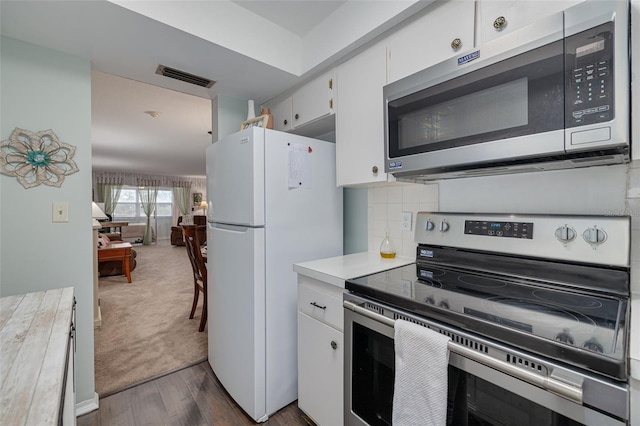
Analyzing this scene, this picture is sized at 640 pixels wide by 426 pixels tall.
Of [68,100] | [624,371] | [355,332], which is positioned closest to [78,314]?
[68,100]

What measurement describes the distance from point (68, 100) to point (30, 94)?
0.51ft

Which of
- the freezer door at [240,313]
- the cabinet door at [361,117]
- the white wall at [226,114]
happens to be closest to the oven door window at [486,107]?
the cabinet door at [361,117]

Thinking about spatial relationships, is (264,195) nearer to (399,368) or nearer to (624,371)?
(399,368)

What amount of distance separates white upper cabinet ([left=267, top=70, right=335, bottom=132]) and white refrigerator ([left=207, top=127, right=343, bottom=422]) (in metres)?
0.25

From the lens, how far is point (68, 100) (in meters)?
1.65

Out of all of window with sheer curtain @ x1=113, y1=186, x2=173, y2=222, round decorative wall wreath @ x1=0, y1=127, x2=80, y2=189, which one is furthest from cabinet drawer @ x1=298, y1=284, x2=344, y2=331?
window with sheer curtain @ x1=113, y1=186, x2=173, y2=222

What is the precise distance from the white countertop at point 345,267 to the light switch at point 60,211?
4.43 ft

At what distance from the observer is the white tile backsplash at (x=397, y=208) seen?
1632mm

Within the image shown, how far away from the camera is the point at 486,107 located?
1.04 m

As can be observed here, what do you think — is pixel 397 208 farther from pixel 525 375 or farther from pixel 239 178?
pixel 525 375

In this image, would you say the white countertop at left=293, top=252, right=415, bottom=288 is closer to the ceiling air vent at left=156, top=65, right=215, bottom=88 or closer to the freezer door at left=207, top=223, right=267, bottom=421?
the freezer door at left=207, top=223, right=267, bottom=421

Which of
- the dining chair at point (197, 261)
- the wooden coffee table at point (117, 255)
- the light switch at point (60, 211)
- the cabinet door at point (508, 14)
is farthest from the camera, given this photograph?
the wooden coffee table at point (117, 255)

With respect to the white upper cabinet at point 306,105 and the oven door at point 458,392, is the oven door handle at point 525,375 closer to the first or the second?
the oven door at point 458,392

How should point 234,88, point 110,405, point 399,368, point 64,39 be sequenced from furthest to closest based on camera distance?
1. point 234,88
2. point 110,405
3. point 64,39
4. point 399,368
